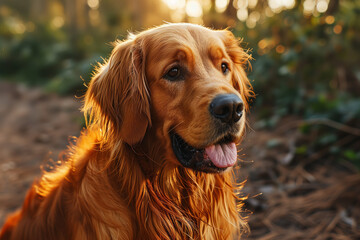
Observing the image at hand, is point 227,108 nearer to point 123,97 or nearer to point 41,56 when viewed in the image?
point 123,97

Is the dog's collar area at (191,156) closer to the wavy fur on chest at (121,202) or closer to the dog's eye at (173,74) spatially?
the wavy fur on chest at (121,202)

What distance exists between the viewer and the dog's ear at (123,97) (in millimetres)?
2117

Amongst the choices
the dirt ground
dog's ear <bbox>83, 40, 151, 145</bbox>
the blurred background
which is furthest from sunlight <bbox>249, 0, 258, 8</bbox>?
dog's ear <bbox>83, 40, 151, 145</bbox>

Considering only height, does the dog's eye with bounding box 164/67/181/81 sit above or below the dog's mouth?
above

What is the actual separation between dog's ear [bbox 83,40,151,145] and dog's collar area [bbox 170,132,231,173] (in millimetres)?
239

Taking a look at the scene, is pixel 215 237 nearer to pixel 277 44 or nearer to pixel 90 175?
pixel 90 175

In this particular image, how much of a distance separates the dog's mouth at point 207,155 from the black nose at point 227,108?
150 mm

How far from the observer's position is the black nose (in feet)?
6.17

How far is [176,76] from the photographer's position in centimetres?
223

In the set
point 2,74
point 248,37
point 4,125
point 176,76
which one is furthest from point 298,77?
point 2,74

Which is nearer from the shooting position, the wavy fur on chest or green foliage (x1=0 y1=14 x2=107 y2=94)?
the wavy fur on chest

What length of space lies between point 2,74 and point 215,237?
16610 millimetres

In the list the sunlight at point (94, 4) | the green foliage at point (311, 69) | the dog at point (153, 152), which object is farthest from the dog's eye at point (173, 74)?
the sunlight at point (94, 4)

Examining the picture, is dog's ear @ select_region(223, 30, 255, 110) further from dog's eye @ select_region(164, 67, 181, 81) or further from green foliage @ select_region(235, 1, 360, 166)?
green foliage @ select_region(235, 1, 360, 166)
